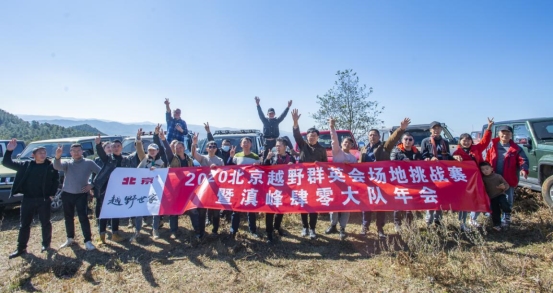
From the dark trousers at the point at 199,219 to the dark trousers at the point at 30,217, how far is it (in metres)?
2.42

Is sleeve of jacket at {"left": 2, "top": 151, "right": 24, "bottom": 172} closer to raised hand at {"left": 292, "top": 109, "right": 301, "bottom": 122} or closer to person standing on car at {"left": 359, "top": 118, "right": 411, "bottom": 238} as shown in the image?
raised hand at {"left": 292, "top": 109, "right": 301, "bottom": 122}

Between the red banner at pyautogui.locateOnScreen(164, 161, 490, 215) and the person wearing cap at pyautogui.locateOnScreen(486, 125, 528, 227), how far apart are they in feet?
2.10

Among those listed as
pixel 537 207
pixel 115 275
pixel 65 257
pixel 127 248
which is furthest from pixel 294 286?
pixel 537 207

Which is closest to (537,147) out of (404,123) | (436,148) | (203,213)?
(436,148)

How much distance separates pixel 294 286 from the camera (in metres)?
3.41

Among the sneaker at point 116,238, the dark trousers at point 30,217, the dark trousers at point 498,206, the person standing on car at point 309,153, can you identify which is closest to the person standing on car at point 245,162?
the person standing on car at point 309,153

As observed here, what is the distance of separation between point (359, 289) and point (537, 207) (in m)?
5.13

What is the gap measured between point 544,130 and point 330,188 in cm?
565

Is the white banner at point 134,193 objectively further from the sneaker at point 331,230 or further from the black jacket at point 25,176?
the sneaker at point 331,230

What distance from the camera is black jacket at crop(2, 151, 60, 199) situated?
450 cm

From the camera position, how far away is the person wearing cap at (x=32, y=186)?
4.53 meters

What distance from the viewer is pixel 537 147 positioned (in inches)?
244

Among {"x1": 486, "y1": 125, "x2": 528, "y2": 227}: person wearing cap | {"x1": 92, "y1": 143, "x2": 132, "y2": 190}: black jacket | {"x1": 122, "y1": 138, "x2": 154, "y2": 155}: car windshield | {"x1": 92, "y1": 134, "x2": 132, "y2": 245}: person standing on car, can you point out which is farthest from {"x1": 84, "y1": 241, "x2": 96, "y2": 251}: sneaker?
{"x1": 486, "y1": 125, "x2": 528, "y2": 227}: person wearing cap

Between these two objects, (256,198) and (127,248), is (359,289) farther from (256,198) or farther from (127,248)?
(127,248)
